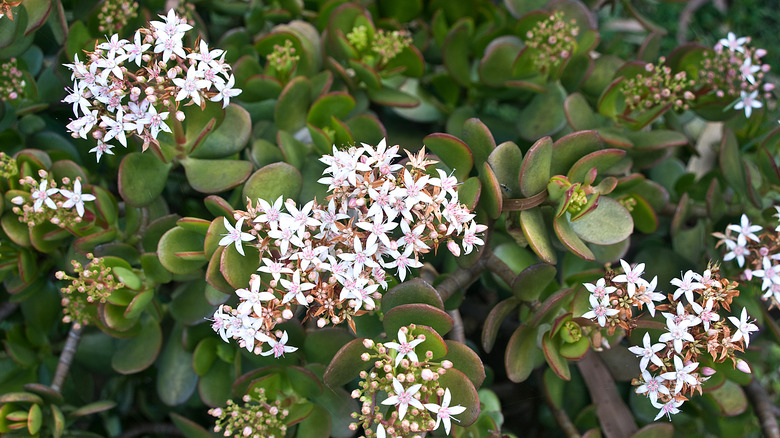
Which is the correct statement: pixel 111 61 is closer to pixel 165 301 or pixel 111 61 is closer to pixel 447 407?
pixel 165 301

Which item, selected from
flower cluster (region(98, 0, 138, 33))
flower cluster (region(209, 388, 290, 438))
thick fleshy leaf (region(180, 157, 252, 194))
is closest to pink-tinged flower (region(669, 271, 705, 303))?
flower cluster (region(209, 388, 290, 438))

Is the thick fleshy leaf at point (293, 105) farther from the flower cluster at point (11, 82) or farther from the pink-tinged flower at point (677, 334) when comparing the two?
the pink-tinged flower at point (677, 334)

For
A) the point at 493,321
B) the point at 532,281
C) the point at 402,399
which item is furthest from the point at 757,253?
the point at 402,399

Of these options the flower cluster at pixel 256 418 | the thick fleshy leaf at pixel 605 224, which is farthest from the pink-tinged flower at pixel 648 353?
the flower cluster at pixel 256 418

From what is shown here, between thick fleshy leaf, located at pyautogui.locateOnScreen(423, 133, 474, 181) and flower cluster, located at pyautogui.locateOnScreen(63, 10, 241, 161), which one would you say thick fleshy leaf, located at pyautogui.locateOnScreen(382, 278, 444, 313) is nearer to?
thick fleshy leaf, located at pyautogui.locateOnScreen(423, 133, 474, 181)

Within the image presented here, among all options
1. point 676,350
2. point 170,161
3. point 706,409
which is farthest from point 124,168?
point 706,409
